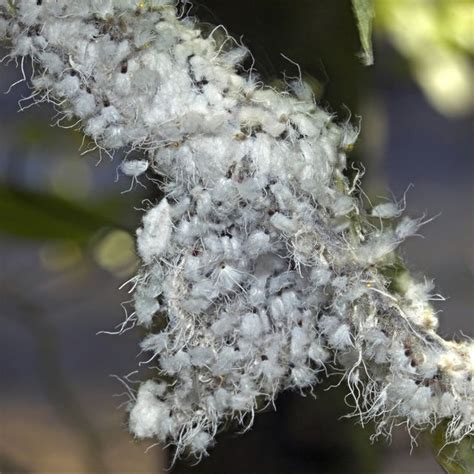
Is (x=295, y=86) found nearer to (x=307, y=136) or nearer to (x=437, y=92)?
(x=307, y=136)

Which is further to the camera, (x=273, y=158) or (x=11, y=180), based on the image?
(x=11, y=180)

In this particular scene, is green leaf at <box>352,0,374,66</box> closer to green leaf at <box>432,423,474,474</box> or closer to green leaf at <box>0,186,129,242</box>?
green leaf at <box>432,423,474,474</box>

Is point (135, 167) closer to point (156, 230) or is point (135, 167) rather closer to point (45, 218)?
point (156, 230)

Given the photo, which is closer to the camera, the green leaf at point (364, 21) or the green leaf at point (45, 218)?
the green leaf at point (364, 21)

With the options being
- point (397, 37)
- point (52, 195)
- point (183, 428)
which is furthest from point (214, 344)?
point (52, 195)

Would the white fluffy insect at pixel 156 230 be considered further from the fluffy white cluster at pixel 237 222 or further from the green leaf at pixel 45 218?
the green leaf at pixel 45 218

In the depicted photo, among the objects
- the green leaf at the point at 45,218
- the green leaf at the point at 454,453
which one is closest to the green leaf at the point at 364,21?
the green leaf at the point at 454,453

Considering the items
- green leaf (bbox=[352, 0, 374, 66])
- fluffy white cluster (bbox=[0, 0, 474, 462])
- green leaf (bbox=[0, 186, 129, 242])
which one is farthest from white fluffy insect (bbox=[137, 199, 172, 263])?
green leaf (bbox=[0, 186, 129, 242])
